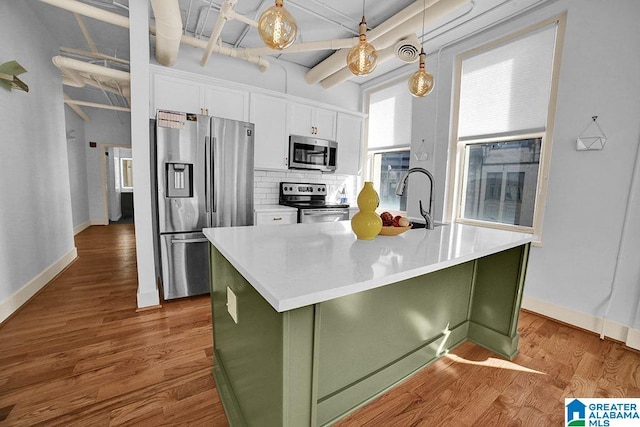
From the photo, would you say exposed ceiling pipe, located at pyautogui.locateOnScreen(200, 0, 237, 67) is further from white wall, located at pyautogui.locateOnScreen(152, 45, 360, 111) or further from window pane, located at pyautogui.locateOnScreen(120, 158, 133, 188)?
window pane, located at pyautogui.locateOnScreen(120, 158, 133, 188)

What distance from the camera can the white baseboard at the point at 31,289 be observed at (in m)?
2.36

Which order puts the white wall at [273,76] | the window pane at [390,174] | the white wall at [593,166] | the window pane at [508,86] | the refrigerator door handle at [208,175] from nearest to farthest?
the white wall at [593,166]
the window pane at [508,86]
the refrigerator door handle at [208,175]
the white wall at [273,76]
the window pane at [390,174]

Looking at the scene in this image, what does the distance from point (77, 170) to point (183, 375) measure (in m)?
6.74

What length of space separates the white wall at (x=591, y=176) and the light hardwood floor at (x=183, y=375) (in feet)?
1.10

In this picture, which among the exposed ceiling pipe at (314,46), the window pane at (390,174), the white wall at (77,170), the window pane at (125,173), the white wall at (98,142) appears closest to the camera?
the exposed ceiling pipe at (314,46)

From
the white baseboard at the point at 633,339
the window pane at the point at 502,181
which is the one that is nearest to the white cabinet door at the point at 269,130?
the window pane at the point at 502,181

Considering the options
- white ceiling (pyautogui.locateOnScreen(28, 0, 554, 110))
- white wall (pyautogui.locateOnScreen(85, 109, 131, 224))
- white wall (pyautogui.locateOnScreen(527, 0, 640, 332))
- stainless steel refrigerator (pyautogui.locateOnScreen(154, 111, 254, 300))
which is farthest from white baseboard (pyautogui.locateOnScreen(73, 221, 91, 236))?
white wall (pyautogui.locateOnScreen(527, 0, 640, 332))

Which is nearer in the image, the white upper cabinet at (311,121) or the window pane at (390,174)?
the white upper cabinet at (311,121)

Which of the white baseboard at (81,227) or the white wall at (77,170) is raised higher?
the white wall at (77,170)

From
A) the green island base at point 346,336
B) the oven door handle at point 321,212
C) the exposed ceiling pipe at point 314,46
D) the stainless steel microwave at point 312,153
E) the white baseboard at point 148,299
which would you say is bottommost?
the white baseboard at point 148,299

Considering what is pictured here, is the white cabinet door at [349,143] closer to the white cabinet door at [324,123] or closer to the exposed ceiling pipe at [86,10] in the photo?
the white cabinet door at [324,123]

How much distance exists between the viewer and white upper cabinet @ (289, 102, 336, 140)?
3918 mm

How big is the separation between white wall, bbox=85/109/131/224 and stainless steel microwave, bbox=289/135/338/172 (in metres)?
5.56

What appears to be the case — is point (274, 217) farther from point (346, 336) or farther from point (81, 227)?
point (81, 227)
